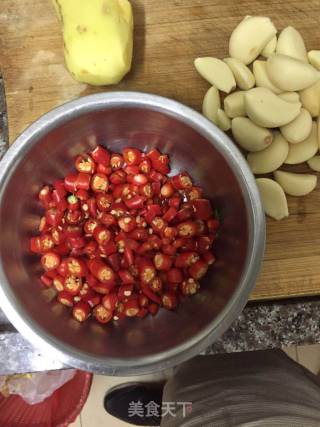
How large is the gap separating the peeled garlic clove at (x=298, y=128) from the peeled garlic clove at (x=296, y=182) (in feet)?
0.21

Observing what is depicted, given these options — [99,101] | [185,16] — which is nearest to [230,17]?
[185,16]

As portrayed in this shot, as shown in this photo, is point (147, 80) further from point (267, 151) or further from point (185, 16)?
point (267, 151)

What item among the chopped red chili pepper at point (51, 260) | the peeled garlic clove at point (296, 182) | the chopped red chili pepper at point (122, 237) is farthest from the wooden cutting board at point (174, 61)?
the chopped red chili pepper at point (51, 260)

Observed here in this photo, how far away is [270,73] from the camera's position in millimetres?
875

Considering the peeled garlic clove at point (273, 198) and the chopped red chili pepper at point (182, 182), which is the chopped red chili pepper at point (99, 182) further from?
the peeled garlic clove at point (273, 198)

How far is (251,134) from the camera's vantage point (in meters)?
0.86

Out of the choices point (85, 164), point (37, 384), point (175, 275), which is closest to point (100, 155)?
point (85, 164)

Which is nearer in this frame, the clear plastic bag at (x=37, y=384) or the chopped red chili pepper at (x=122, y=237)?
the chopped red chili pepper at (x=122, y=237)

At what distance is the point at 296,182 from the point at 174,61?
0.32m

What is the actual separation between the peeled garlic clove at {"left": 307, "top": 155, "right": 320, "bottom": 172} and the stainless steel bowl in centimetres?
19

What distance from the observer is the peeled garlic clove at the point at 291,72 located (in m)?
0.85

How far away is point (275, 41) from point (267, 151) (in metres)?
0.21

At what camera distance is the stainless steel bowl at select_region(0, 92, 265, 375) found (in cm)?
73

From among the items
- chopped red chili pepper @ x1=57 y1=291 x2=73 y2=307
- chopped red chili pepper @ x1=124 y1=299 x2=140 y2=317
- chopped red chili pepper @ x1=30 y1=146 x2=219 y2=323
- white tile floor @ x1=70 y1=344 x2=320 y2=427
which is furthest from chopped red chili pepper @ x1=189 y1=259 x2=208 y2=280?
white tile floor @ x1=70 y1=344 x2=320 y2=427
